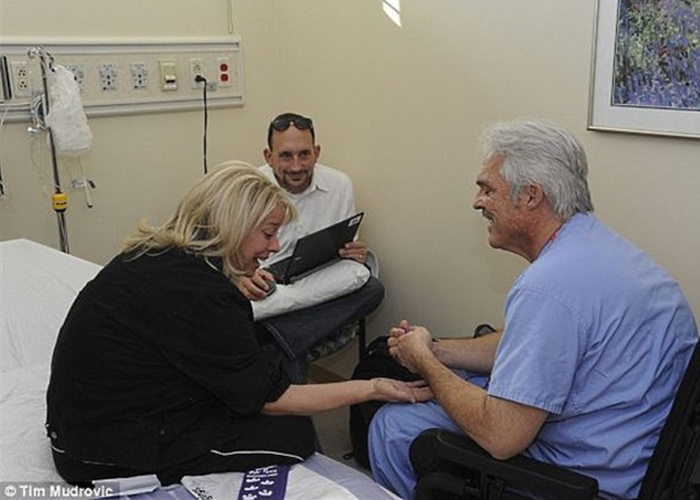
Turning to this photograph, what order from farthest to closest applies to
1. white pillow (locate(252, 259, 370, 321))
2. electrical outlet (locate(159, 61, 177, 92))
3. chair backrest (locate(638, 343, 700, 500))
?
electrical outlet (locate(159, 61, 177, 92)) < white pillow (locate(252, 259, 370, 321)) < chair backrest (locate(638, 343, 700, 500))

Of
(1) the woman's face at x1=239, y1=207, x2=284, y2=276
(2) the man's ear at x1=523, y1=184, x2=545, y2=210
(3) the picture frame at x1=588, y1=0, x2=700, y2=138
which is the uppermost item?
(3) the picture frame at x1=588, y1=0, x2=700, y2=138

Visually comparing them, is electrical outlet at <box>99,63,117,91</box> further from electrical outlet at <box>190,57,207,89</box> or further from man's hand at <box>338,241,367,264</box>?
man's hand at <box>338,241,367,264</box>

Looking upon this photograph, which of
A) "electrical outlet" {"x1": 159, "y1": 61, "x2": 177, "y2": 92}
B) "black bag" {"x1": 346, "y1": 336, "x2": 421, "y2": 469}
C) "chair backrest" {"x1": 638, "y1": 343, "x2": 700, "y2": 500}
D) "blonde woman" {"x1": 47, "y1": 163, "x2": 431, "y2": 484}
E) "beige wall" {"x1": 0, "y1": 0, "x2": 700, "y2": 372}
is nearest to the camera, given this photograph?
"chair backrest" {"x1": 638, "y1": 343, "x2": 700, "y2": 500}

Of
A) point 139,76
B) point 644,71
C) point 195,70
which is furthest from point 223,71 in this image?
point 644,71

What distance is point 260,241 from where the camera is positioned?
5.06 ft

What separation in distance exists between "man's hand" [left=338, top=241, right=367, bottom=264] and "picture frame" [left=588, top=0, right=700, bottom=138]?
92 cm

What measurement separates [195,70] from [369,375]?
1460 millimetres

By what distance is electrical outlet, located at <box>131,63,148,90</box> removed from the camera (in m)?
2.78

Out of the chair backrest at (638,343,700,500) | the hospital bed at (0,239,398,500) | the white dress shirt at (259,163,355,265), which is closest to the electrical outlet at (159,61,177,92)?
the white dress shirt at (259,163,355,265)

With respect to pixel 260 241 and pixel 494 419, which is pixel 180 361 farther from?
pixel 494 419

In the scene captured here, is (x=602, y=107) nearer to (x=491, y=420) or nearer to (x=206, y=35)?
(x=491, y=420)

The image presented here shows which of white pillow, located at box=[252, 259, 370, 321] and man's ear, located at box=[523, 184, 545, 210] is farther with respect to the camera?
white pillow, located at box=[252, 259, 370, 321]

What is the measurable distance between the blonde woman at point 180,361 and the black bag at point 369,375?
60 centimetres

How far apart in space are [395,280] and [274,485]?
1453 mm
